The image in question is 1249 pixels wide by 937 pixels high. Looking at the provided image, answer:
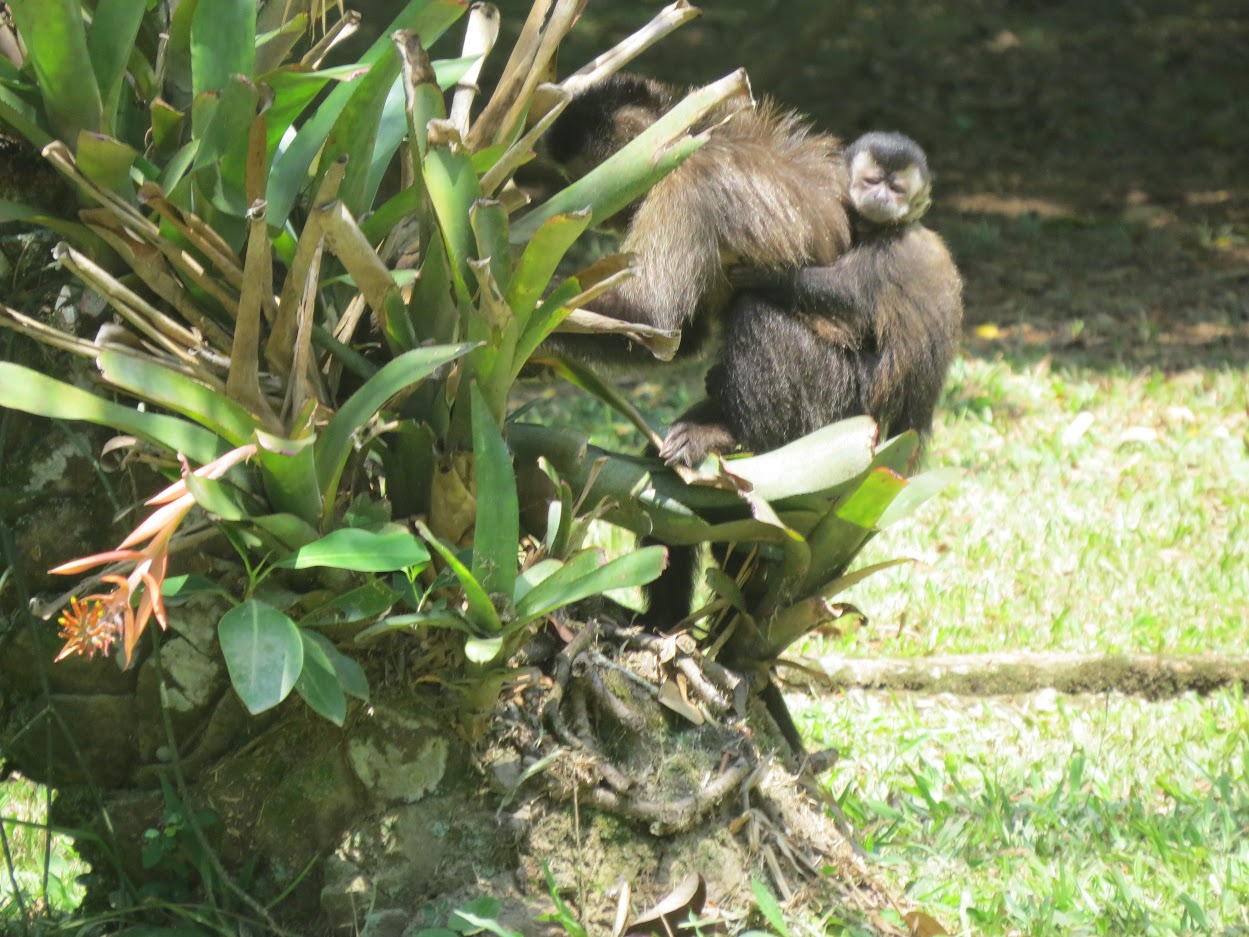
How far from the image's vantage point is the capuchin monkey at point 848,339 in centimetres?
369

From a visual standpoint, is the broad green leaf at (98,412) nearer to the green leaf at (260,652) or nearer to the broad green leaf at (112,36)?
the green leaf at (260,652)

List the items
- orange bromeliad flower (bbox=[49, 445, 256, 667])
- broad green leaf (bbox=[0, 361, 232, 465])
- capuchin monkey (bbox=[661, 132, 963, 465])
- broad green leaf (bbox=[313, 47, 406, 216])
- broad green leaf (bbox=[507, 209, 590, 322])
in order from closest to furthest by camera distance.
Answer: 1. orange bromeliad flower (bbox=[49, 445, 256, 667])
2. broad green leaf (bbox=[0, 361, 232, 465])
3. broad green leaf (bbox=[507, 209, 590, 322])
4. broad green leaf (bbox=[313, 47, 406, 216])
5. capuchin monkey (bbox=[661, 132, 963, 465])

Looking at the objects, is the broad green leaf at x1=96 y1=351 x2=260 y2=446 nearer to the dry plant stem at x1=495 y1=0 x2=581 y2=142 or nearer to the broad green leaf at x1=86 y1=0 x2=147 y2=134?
the broad green leaf at x1=86 y1=0 x2=147 y2=134

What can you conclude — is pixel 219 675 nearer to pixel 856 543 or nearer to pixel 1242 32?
pixel 856 543

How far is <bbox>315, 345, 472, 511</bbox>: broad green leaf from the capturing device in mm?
2156

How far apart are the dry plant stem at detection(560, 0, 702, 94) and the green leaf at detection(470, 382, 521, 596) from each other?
64 centimetres

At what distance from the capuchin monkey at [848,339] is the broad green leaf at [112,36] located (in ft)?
5.62

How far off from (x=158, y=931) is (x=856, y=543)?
153cm

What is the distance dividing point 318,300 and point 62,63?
22.8 inches

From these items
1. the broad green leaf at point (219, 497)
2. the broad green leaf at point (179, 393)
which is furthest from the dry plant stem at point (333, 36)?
the broad green leaf at point (219, 497)

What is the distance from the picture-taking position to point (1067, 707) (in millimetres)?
4410

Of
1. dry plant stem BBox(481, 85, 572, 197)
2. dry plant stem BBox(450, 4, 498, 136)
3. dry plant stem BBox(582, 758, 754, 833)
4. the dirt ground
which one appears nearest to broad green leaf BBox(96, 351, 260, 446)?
dry plant stem BBox(481, 85, 572, 197)

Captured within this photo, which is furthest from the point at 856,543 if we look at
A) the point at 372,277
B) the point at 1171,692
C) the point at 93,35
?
the point at 1171,692

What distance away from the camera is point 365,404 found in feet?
7.19
